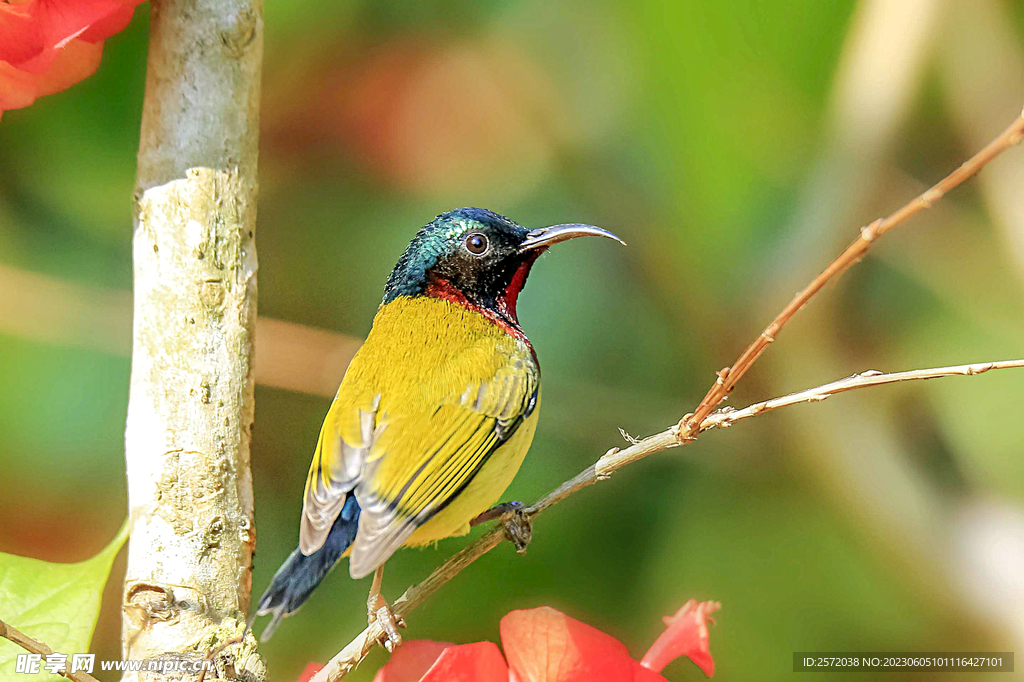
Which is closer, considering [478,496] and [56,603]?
[56,603]

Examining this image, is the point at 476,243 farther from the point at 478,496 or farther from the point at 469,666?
the point at 469,666

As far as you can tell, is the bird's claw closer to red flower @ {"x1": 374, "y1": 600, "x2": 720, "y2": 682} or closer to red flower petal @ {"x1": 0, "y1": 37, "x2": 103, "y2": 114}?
red flower @ {"x1": 374, "y1": 600, "x2": 720, "y2": 682}

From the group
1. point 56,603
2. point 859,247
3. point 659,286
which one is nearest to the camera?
point 859,247

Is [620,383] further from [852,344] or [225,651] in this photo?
[225,651]

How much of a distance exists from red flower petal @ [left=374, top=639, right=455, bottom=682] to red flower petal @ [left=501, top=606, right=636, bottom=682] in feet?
0.15

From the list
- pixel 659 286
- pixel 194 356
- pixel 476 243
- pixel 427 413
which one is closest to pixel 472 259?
pixel 476 243

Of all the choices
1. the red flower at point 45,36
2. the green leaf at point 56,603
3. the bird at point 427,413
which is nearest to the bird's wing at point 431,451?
the bird at point 427,413

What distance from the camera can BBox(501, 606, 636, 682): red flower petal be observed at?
0.49 m

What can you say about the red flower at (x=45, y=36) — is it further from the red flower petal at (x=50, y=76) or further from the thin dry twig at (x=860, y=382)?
the thin dry twig at (x=860, y=382)

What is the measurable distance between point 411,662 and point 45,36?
425mm

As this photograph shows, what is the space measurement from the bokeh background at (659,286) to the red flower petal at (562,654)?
0.47 meters

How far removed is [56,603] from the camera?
0.51m

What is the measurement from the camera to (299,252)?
108 cm

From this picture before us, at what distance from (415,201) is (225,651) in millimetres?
698
